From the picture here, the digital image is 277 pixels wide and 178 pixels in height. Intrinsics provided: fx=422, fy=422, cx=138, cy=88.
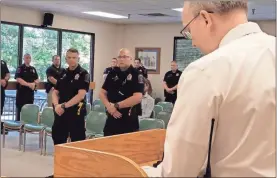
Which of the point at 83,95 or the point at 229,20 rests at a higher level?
the point at 229,20

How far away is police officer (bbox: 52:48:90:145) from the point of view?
471cm

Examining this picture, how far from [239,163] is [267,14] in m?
8.58

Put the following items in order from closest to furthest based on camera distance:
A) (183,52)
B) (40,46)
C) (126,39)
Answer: (40,46) → (183,52) → (126,39)

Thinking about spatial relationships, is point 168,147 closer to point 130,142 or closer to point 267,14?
point 130,142

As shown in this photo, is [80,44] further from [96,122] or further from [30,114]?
[96,122]

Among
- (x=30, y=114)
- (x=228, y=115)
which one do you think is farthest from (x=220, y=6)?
(x=30, y=114)

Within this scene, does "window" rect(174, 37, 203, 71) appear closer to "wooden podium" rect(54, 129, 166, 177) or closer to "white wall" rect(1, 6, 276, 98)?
"white wall" rect(1, 6, 276, 98)

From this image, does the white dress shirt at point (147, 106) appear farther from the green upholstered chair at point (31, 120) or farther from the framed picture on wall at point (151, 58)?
the framed picture on wall at point (151, 58)

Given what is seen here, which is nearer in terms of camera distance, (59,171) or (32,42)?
(59,171)

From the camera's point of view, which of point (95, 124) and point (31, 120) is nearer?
point (95, 124)

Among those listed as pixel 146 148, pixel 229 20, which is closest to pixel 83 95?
pixel 146 148

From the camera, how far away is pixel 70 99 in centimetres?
468

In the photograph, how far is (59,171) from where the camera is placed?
1.42 m

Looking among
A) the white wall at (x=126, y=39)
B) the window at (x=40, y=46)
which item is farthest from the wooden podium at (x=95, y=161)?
the white wall at (x=126, y=39)
